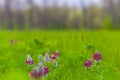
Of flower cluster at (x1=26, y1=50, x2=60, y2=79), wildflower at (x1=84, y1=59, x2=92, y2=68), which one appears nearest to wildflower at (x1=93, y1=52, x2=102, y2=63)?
wildflower at (x1=84, y1=59, x2=92, y2=68)

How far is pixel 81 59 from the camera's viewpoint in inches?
107

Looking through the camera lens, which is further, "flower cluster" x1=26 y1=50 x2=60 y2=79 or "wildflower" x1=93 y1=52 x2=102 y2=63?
"wildflower" x1=93 y1=52 x2=102 y2=63

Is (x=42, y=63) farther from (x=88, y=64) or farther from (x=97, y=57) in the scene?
(x=97, y=57)

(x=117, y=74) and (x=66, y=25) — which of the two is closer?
(x=117, y=74)

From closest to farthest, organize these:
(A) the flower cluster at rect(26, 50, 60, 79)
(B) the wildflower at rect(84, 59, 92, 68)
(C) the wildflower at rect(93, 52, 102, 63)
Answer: (A) the flower cluster at rect(26, 50, 60, 79) < (B) the wildflower at rect(84, 59, 92, 68) < (C) the wildflower at rect(93, 52, 102, 63)

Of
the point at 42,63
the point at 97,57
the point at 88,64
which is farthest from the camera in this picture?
the point at 97,57

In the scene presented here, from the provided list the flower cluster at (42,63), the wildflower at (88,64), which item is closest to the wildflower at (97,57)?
the wildflower at (88,64)

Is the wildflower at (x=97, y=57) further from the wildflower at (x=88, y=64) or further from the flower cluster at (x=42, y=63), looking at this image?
the flower cluster at (x=42, y=63)

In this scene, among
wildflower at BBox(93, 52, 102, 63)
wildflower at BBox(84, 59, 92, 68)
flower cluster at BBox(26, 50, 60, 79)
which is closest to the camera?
flower cluster at BBox(26, 50, 60, 79)

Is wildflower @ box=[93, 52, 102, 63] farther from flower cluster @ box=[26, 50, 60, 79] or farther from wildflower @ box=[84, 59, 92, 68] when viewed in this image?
flower cluster @ box=[26, 50, 60, 79]

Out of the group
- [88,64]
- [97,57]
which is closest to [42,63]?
[88,64]

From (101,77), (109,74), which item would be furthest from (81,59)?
(101,77)

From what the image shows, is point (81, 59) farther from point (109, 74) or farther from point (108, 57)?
point (108, 57)

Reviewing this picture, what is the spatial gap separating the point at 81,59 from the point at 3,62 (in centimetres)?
62
